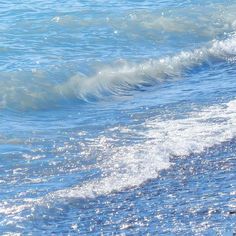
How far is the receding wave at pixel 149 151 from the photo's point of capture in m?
6.36

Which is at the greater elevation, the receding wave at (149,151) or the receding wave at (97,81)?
the receding wave at (97,81)

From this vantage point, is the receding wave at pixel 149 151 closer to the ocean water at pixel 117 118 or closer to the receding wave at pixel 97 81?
the ocean water at pixel 117 118

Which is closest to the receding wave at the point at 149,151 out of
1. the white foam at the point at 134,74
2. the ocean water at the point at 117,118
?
the ocean water at the point at 117,118

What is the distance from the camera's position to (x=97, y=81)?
1004 centimetres

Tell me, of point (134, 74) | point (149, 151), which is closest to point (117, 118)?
point (149, 151)

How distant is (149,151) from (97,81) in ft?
9.40

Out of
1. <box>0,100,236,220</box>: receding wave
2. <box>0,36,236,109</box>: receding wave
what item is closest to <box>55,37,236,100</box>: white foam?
<box>0,36,236,109</box>: receding wave

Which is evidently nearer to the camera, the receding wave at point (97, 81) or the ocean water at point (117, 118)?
the ocean water at point (117, 118)

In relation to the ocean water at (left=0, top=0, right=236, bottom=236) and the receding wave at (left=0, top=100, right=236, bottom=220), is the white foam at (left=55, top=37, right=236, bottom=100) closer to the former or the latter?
the ocean water at (left=0, top=0, right=236, bottom=236)

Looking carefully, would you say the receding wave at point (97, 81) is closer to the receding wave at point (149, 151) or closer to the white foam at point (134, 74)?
the white foam at point (134, 74)

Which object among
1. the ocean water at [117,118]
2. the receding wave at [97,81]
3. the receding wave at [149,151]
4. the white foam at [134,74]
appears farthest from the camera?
the white foam at [134,74]

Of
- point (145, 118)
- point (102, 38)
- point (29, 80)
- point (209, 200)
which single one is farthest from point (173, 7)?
point (209, 200)

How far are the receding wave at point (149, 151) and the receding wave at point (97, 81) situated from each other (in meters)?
1.54

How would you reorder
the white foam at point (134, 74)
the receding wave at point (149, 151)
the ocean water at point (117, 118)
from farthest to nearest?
the white foam at point (134, 74), the receding wave at point (149, 151), the ocean water at point (117, 118)
